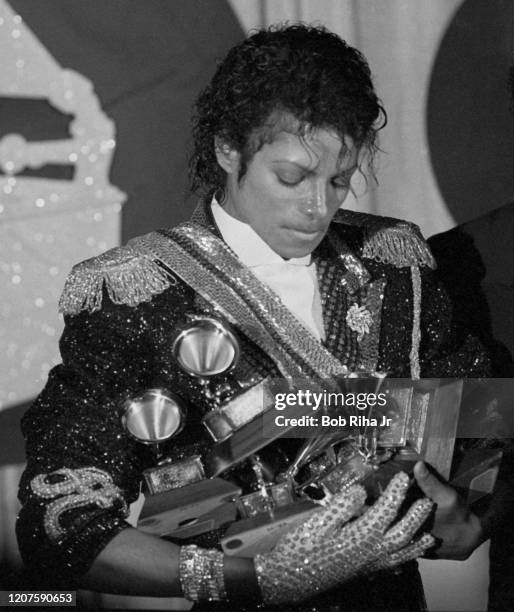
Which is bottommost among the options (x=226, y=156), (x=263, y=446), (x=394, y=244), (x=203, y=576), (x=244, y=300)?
(x=203, y=576)

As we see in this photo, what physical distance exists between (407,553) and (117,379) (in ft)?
1.42

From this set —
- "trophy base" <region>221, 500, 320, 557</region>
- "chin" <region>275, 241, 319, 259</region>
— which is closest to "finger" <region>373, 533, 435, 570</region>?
"trophy base" <region>221, 500, 320, 557</region>

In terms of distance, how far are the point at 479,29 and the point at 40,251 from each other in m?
1.07

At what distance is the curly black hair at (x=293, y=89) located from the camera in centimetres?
128

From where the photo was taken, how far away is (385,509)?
1130 mm

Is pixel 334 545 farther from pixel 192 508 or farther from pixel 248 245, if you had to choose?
pixel 248 245

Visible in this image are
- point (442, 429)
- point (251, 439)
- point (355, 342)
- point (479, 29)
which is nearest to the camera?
point (251, 439)

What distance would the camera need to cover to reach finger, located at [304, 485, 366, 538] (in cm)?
112

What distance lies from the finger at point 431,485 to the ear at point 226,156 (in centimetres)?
49

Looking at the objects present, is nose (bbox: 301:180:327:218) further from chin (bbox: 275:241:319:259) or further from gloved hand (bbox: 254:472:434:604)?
gloved hand (bbox: 254:472:434:604)

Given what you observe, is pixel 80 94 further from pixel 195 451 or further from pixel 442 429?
pixel 442 429

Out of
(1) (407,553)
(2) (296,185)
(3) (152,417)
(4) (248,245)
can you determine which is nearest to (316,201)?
(2) (296,185)

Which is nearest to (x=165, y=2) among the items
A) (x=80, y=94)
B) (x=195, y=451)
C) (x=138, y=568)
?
(x=80, y=94)

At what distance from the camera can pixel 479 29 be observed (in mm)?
2107
